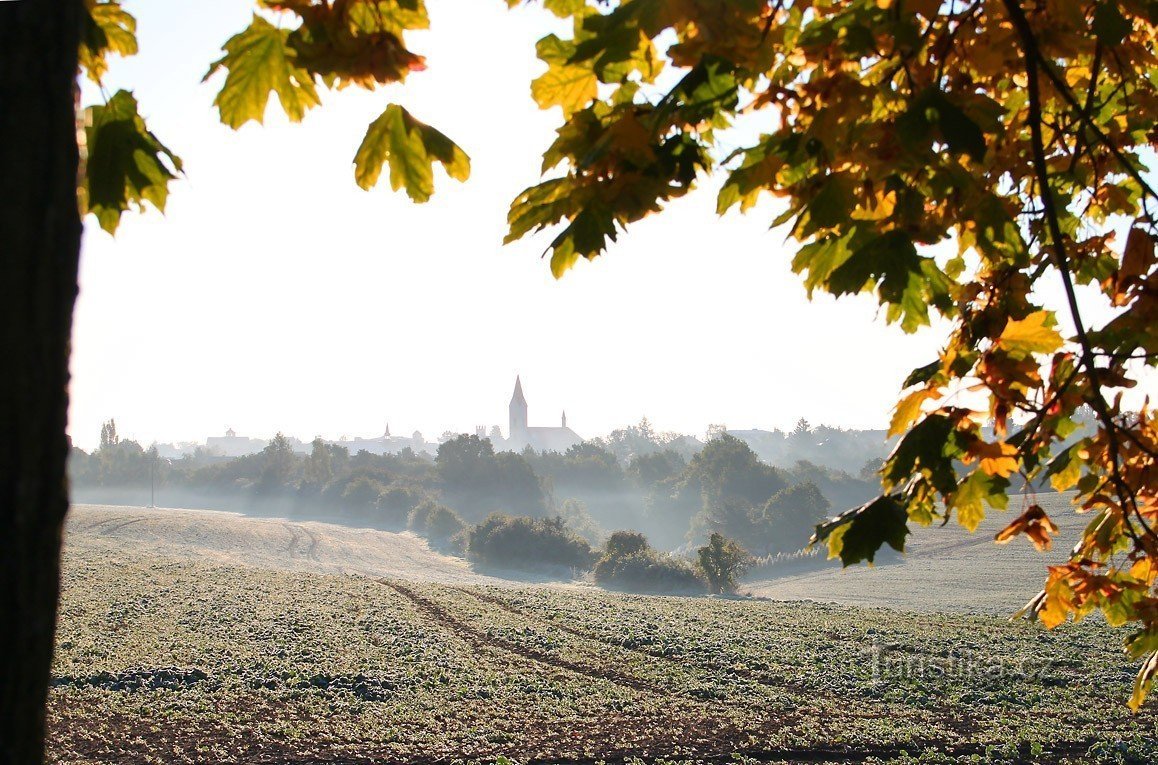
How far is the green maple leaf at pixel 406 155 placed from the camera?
1.40m

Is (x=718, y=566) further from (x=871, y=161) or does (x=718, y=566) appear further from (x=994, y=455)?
(x=871, y=161)

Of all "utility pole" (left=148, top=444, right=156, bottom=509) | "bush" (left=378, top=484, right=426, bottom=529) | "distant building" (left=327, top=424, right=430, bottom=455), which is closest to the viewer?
"bush" (left=378, top=484, right=426, bottom=529)

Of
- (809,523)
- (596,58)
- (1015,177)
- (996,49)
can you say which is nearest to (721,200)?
(596,58)

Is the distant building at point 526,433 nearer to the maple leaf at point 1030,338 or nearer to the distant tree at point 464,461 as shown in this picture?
the distant tree at point 464,461

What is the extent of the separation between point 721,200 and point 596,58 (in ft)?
1.54

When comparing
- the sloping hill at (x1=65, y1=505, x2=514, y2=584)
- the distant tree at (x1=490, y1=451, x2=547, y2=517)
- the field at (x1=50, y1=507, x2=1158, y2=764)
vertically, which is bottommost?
the sloping hill at (x1=65, y1=505, x2=514, y2=584)

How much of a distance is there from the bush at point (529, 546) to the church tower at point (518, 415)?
282 feet

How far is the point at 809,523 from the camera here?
52.6m

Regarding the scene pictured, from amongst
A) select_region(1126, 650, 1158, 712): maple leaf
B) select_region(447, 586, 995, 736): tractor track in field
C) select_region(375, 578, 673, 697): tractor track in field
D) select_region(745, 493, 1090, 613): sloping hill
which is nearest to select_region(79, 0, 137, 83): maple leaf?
select_region(1126, 650, 1158, 712): maple leaf

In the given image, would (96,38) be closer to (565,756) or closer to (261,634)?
(565,756)

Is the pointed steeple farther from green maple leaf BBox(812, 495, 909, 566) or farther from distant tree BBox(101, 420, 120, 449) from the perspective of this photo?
green maple leaf BBox(812, 495, 909, 566)

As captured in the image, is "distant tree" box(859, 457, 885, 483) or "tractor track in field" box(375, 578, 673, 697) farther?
"tractor track in field" box(375, 578, 673, 697)

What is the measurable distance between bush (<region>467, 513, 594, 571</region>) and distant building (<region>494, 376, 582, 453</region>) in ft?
265

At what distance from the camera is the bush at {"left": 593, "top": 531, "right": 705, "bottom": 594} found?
37312mm
